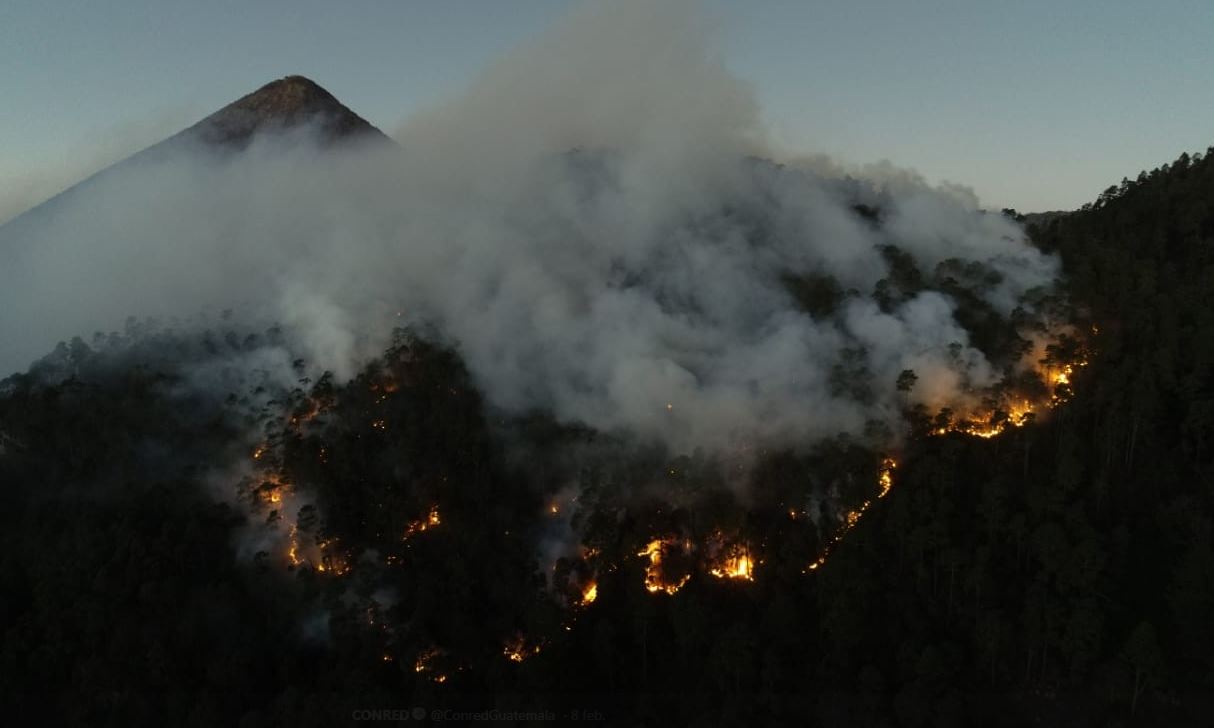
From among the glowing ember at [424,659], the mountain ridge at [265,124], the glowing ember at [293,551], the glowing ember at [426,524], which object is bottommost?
the glowing ember at [424,659]

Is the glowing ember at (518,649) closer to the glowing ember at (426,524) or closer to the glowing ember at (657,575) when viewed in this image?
the glowing ember at (657,575)

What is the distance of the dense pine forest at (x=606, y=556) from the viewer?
5531cm

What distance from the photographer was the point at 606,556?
230 feet

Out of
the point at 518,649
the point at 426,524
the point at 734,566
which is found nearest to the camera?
the point at 518,649

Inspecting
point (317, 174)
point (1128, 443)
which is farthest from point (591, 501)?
point (317, 174)

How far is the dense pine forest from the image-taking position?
55.3 m

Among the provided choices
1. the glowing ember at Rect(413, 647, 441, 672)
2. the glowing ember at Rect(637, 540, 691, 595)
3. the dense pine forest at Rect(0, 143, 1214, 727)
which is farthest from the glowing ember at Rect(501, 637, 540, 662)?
the glowing ember at Rect(637, 540, 691, 595)

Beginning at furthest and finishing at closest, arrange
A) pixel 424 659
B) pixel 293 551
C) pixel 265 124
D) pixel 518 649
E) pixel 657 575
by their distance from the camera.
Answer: pixel 265 124
pixel 293 551
pixel 657 575
pixel 518 649
pixel 424 659

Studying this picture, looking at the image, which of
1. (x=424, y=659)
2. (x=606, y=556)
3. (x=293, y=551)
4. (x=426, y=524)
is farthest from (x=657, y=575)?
(x=293, y=551)

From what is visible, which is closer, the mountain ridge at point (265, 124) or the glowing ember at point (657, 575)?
the glowing ember at point (657, 575)

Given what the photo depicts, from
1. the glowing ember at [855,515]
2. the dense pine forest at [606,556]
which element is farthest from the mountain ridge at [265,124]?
the glowing ember at [855,515]

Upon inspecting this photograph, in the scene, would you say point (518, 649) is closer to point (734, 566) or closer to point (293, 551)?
point (734, 566)

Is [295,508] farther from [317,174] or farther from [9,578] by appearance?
[317,174]

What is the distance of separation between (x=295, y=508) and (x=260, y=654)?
561 inches
